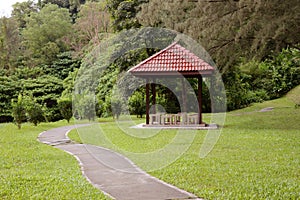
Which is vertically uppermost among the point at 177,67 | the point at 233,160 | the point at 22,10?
the point at 22,10

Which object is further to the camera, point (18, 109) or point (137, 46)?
point (137, 46)

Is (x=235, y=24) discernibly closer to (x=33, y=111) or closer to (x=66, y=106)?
(x=66, y=106)

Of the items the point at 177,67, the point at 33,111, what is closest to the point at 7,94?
the point at 33,111

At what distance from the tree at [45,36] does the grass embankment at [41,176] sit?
2654 centimetres

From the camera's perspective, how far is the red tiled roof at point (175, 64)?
15832 mm

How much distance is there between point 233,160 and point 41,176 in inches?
163

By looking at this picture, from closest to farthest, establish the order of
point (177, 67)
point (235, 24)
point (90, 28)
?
1. point (235, 24)
2. point (177, 67)
3. point (90, 28)

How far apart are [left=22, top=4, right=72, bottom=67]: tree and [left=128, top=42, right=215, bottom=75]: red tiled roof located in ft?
71.6

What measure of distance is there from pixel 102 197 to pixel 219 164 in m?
3.40

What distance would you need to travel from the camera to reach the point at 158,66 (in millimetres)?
16484

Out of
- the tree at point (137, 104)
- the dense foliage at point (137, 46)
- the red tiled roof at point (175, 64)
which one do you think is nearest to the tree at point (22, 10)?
the dense foliage at point (137, 46)

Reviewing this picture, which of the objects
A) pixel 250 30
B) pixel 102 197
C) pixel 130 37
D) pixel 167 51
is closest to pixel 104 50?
pixel 130 37

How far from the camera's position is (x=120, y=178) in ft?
23.1

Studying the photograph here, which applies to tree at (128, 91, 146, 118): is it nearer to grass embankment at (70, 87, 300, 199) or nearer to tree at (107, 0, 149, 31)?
tree at (107, 0, 149, 31)
